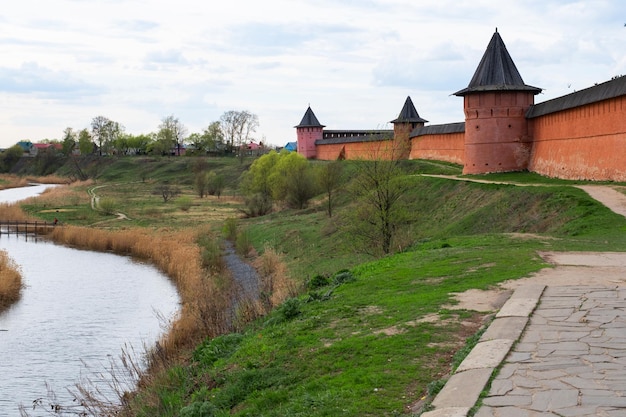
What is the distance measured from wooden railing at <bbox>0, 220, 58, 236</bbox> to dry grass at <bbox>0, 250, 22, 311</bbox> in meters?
13.9

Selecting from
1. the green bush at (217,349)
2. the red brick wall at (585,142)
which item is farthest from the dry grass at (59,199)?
the green bush at (217,349)

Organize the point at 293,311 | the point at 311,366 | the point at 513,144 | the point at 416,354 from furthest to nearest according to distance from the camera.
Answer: the point at 513,144 < the point at 293,311 < the point at 311,366 < the point at 416,354

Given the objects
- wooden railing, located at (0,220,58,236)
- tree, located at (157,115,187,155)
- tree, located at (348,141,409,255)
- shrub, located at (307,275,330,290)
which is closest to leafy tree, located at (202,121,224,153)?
tree, located at (157,115,187,155)

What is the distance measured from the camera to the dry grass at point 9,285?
1897 cm

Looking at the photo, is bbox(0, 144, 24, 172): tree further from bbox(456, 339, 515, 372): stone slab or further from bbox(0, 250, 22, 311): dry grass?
bbox(456, 339, 515, 372): stone slab

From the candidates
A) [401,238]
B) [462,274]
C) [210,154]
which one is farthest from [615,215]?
[210,154]

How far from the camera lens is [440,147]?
36.7 m

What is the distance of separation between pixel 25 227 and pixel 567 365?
34924mm

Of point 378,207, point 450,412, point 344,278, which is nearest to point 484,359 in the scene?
point 450,412

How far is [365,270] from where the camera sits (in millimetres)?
11031

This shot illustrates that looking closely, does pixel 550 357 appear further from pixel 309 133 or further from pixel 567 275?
pixel 309 133

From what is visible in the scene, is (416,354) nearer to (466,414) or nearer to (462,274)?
(466,414)

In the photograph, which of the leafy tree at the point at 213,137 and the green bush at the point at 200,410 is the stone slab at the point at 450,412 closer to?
the green bush at the point at 200,410

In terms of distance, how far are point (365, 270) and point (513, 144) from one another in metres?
17.6
